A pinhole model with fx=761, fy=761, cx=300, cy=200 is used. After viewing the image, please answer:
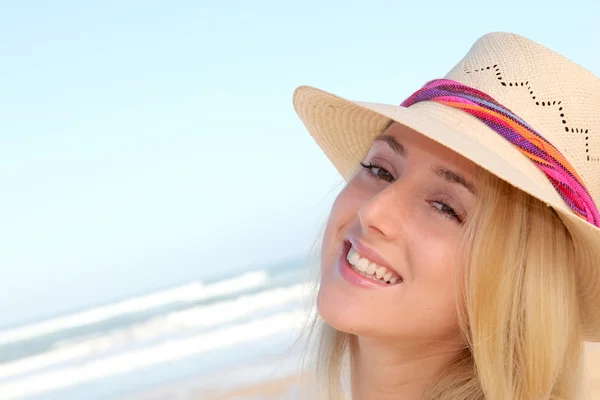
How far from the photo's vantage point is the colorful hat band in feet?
7.59


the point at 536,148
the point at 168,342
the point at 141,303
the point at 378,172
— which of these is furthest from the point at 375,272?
the point at 141,303

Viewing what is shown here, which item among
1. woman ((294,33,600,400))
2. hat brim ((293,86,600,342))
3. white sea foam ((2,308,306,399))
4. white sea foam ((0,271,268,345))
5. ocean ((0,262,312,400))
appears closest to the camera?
hat brim ((293,86,600,342))

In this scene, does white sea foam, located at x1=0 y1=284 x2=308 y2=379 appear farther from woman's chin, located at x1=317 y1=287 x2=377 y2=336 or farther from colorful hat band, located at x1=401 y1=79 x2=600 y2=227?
colorful hat band, located at x1=401 y1=79 x2=600 y2=227

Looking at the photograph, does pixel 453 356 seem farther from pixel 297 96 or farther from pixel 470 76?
pixel 297 96

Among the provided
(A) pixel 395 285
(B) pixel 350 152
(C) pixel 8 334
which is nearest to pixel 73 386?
(B) pixel 350 152

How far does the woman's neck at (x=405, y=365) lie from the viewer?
2611mm

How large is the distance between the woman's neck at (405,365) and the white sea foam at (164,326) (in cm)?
1299

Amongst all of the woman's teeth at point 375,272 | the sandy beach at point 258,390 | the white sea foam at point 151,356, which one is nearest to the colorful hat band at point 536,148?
the woman's teeth at point 375,272

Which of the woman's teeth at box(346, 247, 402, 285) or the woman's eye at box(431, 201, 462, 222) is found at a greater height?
the woman's eye at box(431, 201, 462, 222)

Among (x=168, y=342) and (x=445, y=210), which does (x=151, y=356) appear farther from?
(x=445, y=210)

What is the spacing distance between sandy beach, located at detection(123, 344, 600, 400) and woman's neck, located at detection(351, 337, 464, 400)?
437 cm

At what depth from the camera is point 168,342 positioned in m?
14.4

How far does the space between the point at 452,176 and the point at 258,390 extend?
18.1ft

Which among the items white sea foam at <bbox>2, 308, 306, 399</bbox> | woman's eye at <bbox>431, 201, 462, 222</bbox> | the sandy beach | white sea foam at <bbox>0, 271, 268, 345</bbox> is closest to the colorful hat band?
woman's eye at <bbox>431, 201, 462, 222</bbox>
